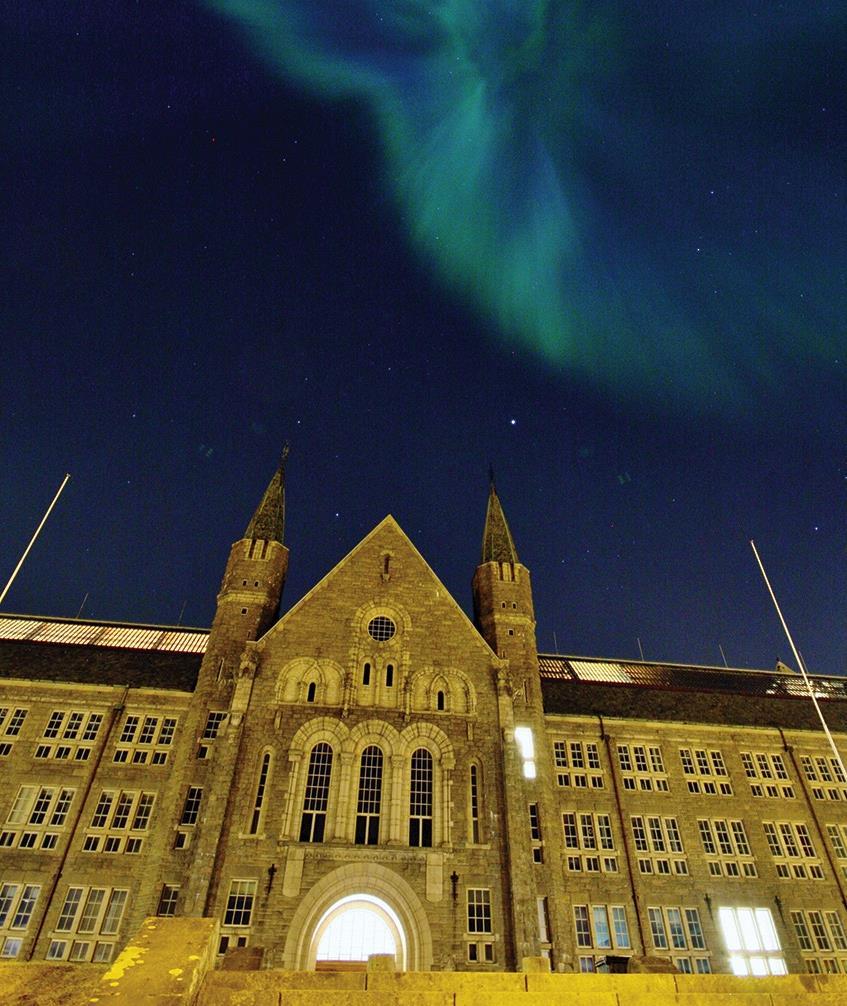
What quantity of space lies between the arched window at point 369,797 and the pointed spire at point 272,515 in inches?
681

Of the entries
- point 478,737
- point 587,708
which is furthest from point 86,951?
point 587,708

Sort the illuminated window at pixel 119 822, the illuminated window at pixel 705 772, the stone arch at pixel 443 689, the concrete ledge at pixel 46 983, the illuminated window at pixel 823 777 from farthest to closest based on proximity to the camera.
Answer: the illuminated window at pixel 823 777 < the illuminated window at pixel 705 772 < the stone arch at pixel 443 689 < the illuminated window at pixel 119 822 < the concrete ledge at pixel 46 983

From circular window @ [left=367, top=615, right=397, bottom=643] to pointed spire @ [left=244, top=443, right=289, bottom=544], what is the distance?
1041cm

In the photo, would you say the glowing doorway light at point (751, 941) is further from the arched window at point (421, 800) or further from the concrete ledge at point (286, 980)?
the concrete ledge at point (286, 980)

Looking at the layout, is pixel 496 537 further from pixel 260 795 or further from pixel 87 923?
pixel 87 923

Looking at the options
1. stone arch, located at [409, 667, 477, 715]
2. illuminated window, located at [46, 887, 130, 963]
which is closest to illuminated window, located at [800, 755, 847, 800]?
stone arch, located at [409, 667, 477, 715]

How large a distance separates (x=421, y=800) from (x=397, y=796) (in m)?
1.46

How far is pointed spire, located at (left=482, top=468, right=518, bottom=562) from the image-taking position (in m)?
46.8

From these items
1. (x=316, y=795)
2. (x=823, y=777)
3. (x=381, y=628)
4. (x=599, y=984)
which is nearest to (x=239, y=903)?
(x=316, y=795)

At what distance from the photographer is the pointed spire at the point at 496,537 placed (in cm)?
4678

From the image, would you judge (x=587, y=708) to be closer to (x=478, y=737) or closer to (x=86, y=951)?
(x=478, y=737)

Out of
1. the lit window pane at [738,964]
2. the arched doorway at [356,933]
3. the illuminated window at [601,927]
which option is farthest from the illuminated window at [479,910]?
the lit window pane at [738,964]

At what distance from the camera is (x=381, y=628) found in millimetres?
39875

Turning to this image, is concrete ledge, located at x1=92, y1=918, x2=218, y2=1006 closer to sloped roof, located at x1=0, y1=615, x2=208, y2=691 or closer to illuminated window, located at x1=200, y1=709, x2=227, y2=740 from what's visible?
illuminated window, located at x1=200, y1=709, x2=227, y2=740
